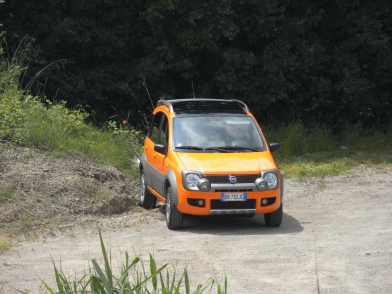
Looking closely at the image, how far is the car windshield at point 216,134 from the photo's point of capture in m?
12.0

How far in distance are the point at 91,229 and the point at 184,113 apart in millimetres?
2421

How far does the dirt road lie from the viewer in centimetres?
835

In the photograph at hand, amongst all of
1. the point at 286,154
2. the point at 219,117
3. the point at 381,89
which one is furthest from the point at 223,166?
the point at 381,89

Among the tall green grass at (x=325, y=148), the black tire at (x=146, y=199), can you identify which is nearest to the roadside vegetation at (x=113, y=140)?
the tall green grass at (x=325, y=148)

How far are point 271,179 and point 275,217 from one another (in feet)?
1.96

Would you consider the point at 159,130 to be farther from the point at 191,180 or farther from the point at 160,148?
the point at 191,180

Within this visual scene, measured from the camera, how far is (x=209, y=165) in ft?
37.1

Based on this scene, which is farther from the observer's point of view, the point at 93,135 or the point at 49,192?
the point at 93,135

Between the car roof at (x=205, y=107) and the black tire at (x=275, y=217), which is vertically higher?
the car roof at (x=205, y=107)

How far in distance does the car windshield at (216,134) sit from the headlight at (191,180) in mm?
792

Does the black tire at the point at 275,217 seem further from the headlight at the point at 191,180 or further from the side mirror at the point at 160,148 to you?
the side mirror at the point at 160,148

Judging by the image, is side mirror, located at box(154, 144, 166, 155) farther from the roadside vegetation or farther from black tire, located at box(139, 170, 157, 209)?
the roadside vegetation

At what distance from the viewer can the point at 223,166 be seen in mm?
11281

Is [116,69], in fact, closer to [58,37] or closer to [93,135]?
[58,37]
